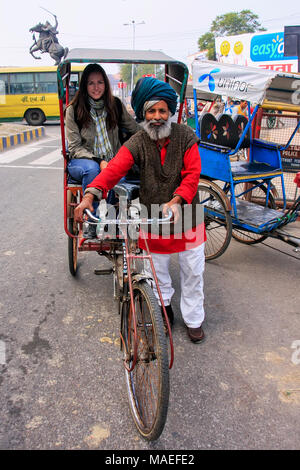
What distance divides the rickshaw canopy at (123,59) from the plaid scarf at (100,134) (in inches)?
14.2

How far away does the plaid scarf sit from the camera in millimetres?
3271

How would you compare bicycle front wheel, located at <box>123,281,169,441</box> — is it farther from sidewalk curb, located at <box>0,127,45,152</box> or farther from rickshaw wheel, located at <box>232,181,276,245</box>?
sidewalk curb, located at <box>0,127,45,152</box>

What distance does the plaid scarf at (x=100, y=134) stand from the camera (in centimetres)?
327

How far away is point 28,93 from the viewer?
1728 cm

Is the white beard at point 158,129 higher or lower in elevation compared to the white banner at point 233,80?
lower

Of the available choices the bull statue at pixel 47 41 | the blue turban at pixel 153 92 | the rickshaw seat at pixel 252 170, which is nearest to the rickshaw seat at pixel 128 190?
the blue turban at pixel 153 92

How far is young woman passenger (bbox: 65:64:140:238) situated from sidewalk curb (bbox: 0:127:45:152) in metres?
9.11

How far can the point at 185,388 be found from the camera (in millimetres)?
2293

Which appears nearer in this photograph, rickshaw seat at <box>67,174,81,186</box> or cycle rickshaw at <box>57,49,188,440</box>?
cycle rickshaw at <box>57,49,188,440</box>

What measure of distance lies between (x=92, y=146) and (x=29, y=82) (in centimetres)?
1614

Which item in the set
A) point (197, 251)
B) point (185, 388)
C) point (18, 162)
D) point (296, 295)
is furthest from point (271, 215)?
point (18, 162)

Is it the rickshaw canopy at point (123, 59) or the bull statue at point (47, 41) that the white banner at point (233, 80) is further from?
the bull statue at point (47, 41)

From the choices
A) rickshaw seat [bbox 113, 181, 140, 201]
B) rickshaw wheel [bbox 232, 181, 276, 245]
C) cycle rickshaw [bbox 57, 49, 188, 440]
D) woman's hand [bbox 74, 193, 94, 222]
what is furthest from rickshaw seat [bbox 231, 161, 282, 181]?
woman's hand [bbox 74, 193, 94, 222]

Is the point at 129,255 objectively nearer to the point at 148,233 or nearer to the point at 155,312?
the point at 155,312
